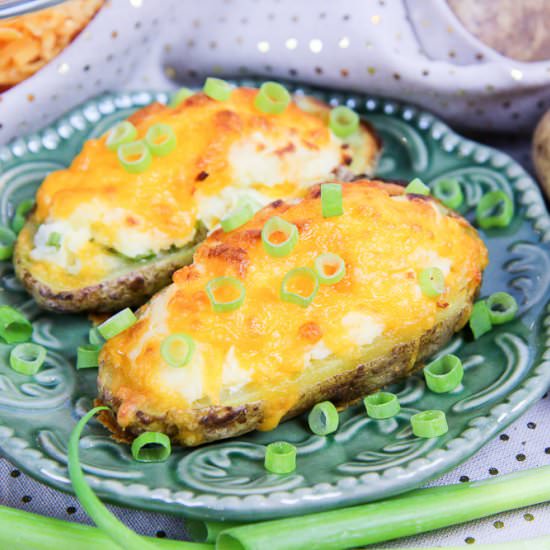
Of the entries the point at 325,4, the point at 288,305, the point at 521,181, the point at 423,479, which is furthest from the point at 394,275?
the point at 325,4

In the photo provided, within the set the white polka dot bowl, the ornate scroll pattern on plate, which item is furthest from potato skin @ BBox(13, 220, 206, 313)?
the white polka dot bowl

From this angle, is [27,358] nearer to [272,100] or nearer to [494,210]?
[272,100]

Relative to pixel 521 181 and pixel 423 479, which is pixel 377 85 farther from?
pixel 423 479

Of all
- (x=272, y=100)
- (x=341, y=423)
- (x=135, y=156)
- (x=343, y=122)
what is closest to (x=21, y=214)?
(x=135, y=156)

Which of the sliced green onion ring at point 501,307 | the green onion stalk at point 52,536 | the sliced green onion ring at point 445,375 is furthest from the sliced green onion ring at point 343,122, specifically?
the green onion stalk at point 52,536

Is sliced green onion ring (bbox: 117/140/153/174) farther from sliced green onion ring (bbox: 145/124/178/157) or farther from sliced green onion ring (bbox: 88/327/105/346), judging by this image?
sliced green onion ring (bbox: 88/327/105/346)
